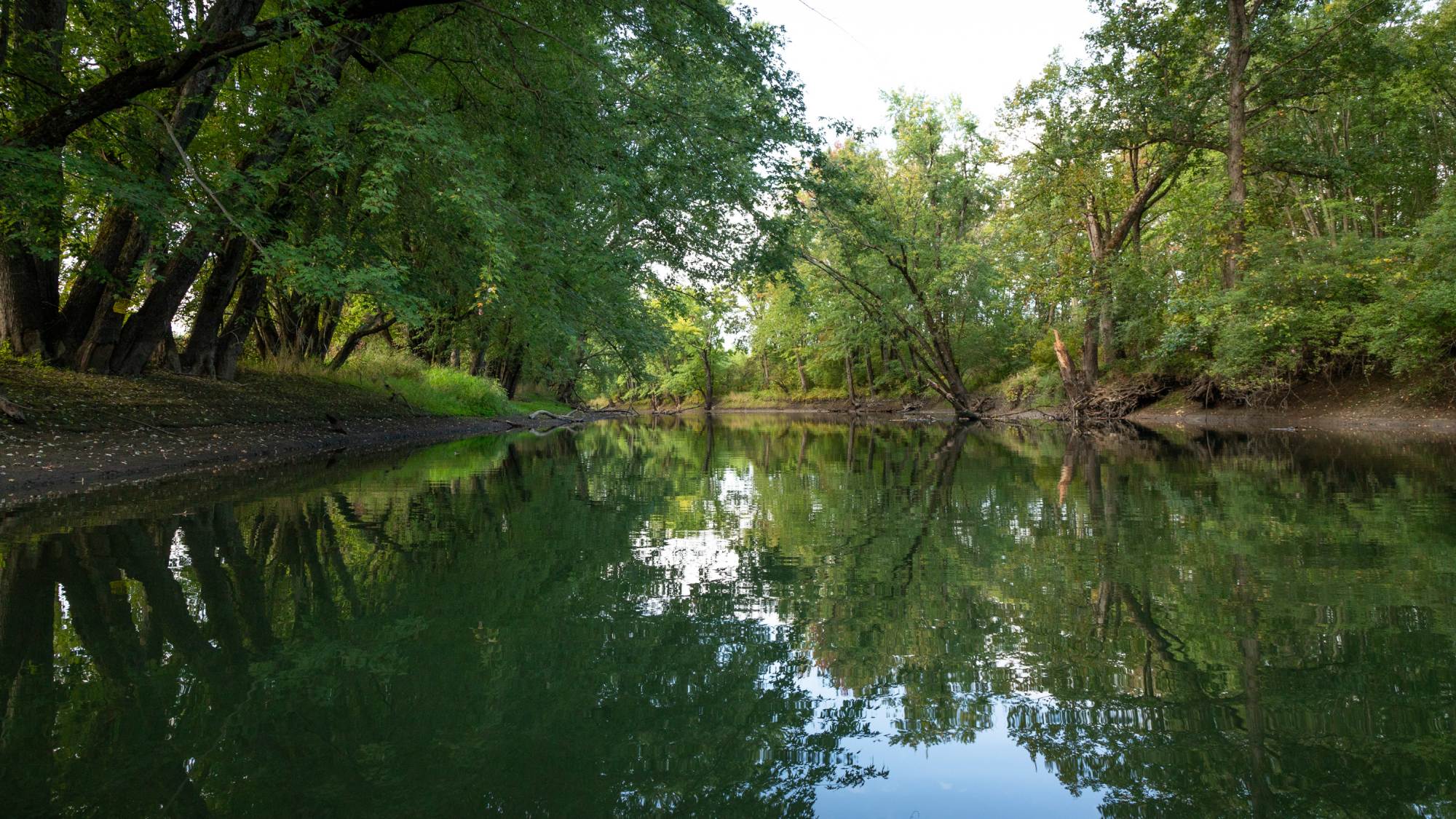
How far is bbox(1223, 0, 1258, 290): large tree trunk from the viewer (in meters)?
18.2

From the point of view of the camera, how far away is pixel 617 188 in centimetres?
1033

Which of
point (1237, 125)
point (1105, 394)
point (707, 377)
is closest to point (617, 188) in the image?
point (1237, 125)

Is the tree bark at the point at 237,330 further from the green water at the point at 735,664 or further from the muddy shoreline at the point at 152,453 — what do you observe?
the green water at the point at 735,664

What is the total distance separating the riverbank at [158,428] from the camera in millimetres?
7945

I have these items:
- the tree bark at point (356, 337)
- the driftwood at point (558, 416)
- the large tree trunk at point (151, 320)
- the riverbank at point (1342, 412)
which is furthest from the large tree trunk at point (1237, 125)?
the driftwood at point (558, 416)

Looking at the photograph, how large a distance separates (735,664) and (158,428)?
10648 millimetres

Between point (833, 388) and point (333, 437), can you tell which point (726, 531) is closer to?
point (333, 437)

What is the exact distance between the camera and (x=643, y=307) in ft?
61.6

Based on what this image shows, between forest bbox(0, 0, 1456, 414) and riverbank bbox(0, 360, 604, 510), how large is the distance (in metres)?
0.87

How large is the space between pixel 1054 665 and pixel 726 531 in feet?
10.6

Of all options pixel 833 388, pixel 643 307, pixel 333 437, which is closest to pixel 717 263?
pixel 643 307

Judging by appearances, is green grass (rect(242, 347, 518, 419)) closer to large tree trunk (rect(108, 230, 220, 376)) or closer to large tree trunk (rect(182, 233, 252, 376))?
large tree trunk (rect(182, 233, 252, 376))

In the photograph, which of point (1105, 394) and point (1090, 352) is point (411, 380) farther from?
point (1090, 352)

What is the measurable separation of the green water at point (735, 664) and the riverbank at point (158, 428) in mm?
2590
